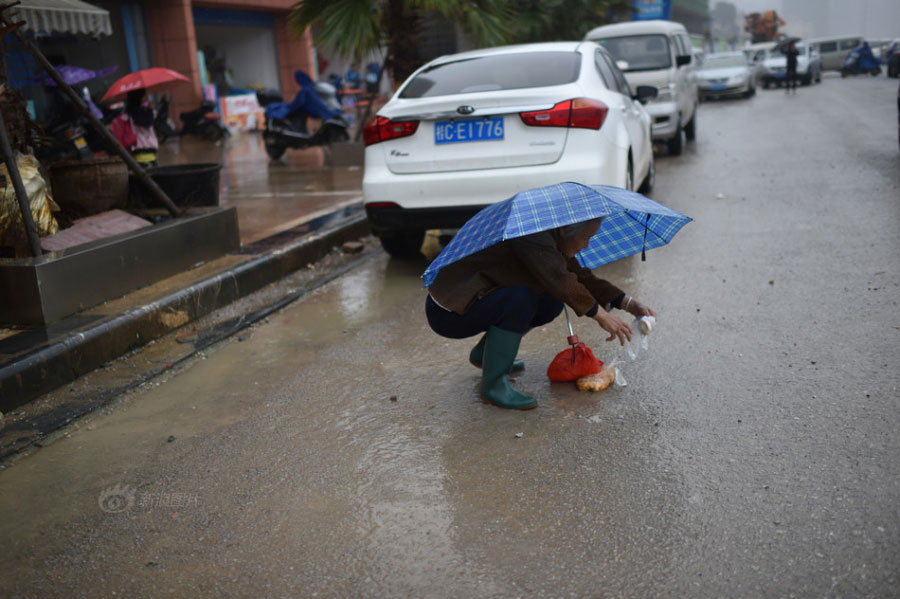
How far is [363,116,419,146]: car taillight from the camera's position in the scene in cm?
598

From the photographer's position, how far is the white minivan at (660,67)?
1198 centimetres

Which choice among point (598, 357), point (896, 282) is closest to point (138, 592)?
point (598, 357)

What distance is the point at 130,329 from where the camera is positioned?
4.84 meters

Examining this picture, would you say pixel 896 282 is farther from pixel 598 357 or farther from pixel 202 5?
pixel 202 5

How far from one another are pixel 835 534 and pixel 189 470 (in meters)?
2.39

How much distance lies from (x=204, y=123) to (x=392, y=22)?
311 inches

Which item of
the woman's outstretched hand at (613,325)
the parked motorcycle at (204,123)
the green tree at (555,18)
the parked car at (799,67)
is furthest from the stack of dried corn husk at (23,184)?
the parked car at (799,67)

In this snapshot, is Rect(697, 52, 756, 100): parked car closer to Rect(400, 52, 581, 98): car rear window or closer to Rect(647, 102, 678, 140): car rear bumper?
Rect(647, 102, 678, 140): car rear bumper

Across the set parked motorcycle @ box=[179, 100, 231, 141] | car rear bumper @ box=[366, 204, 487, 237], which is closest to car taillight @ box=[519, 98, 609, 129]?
car rear bumper @ box=[366, 204, 487, 237]

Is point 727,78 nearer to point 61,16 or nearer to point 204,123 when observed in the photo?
point 204,123

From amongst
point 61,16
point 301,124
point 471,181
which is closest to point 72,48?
point 301,124

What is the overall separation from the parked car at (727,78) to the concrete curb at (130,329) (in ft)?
71.6

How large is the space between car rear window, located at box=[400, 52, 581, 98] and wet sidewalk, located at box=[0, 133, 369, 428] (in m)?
1.70

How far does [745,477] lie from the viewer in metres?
2.99
